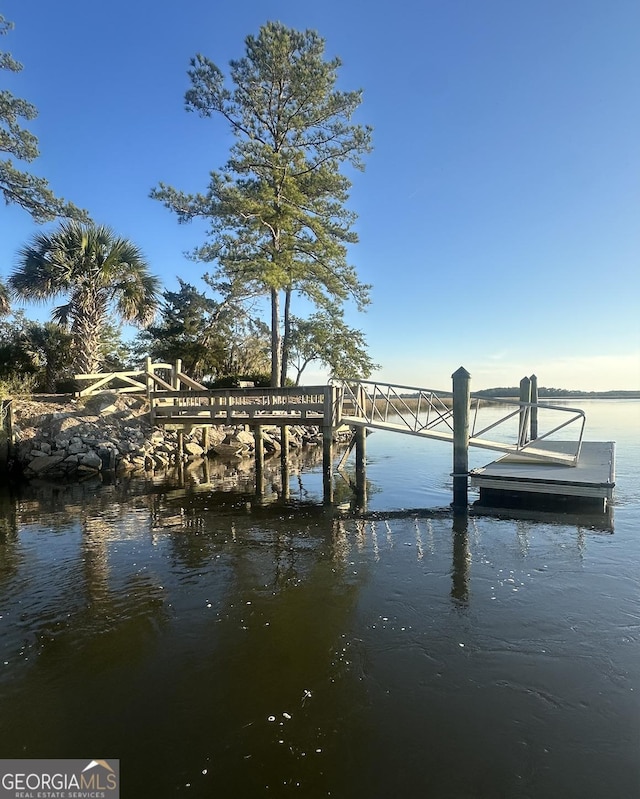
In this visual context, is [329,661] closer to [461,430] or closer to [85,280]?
[461,430]

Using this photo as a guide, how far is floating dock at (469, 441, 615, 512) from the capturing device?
10.3m

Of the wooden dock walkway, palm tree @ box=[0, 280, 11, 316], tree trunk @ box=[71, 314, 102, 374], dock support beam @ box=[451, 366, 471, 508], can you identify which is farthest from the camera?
tree trunk @ box=[71, 314, 102, 374]

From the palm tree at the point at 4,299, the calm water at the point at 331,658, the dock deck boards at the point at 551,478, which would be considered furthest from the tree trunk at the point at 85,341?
the dock deck boards at the point at 551,478

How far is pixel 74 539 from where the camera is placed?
890 centimetres

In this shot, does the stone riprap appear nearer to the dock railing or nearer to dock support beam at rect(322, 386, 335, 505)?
the dock railing

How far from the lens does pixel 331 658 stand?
467 centimetres

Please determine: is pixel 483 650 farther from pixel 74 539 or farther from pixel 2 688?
pixel 74 539

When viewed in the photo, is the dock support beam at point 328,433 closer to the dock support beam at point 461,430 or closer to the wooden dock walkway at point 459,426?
the wooden dock walkway at point 459,426

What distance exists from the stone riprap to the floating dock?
11.6 metres

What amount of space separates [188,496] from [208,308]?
16.3 m

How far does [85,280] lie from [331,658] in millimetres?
19783

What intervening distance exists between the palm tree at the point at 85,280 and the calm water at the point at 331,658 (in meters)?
13.2

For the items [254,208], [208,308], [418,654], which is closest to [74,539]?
[418,654]

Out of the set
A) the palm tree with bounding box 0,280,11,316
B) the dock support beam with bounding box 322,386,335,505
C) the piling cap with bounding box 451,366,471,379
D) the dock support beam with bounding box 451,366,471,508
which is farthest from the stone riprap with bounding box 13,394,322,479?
the piling cap with bounding box 451,366,471,379
